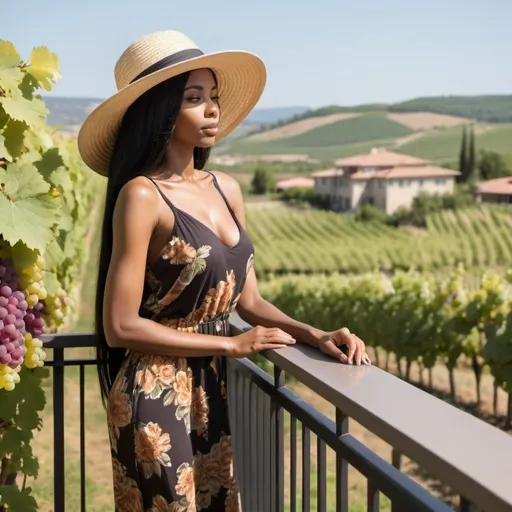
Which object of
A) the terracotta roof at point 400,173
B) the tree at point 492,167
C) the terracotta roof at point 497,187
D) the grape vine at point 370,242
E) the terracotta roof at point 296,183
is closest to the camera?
the grape vine at point 370,242

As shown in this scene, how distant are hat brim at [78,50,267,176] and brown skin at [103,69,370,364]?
0.08m

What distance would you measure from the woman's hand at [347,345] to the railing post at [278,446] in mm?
123

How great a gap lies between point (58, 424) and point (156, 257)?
797 millimetres

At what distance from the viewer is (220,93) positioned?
2328 mm

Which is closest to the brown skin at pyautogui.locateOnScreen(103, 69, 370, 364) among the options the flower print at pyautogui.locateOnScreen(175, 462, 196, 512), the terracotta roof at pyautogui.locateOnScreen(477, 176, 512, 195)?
the flower print at pyautogui.locateOnScreen(175, 462, 196, 512)

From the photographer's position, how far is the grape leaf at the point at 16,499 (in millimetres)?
2189

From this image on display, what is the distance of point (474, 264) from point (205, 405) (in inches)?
2101

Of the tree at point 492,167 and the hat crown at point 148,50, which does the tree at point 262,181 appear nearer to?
the tree at point 492,167

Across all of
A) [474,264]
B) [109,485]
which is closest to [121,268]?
[109,485]

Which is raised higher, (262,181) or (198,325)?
(198,325)

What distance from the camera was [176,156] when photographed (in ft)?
6.70

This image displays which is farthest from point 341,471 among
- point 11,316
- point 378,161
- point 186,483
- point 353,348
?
point 378,161

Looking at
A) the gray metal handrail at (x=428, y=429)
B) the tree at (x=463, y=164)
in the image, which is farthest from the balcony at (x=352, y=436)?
the tree at (x=463, y=164)

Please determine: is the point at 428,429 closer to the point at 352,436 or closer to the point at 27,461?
the point at 352,436
